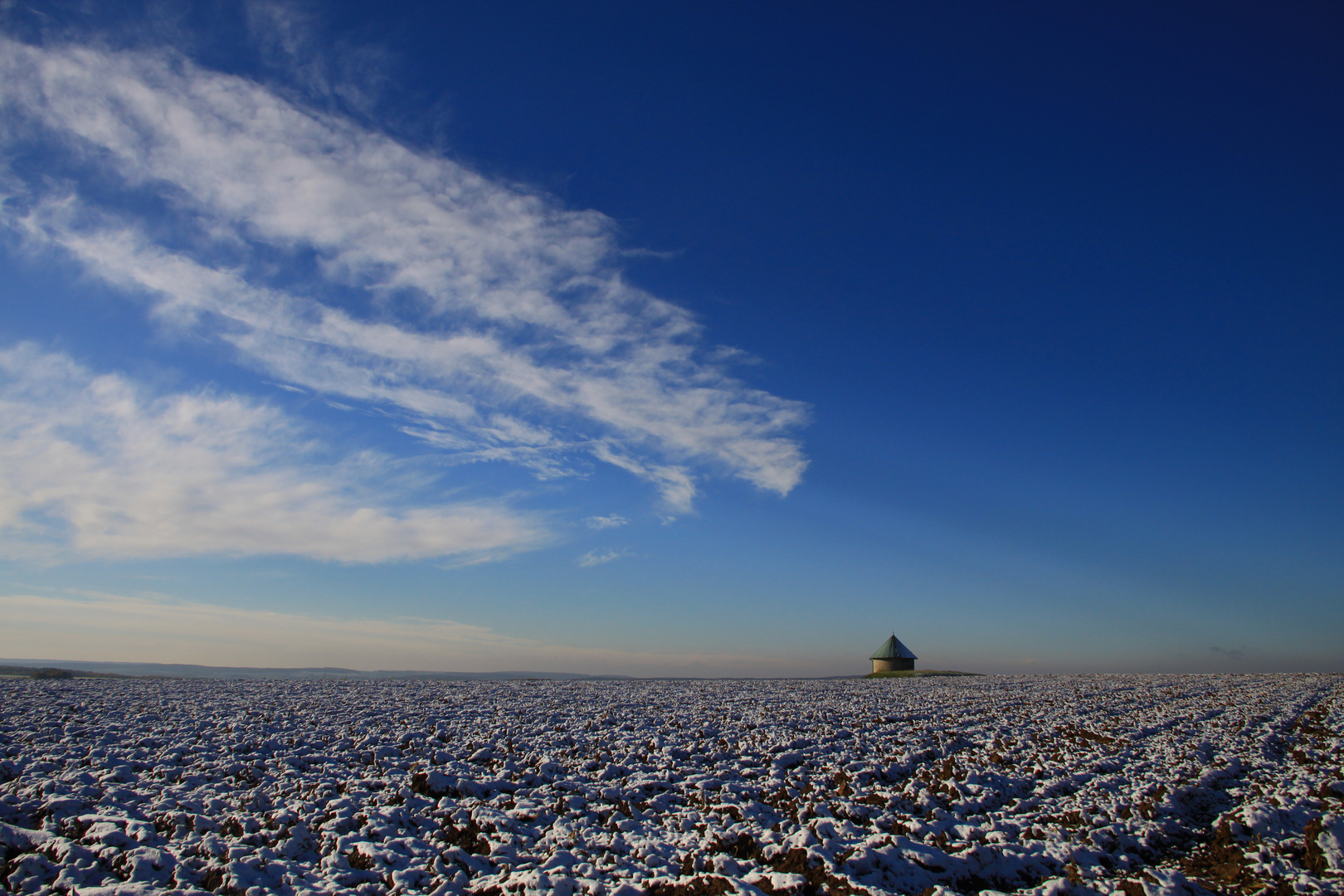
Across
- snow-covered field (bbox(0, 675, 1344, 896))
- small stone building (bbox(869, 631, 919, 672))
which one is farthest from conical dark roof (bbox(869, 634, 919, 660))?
snow-covered field (bbox(0, 675, 1344, 896))

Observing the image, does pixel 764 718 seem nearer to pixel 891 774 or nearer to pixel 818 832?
pixel 891 774

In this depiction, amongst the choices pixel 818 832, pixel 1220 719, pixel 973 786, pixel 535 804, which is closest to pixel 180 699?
pixel 535 804

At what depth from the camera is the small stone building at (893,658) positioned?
74500 mm

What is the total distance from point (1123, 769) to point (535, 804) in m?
14.6

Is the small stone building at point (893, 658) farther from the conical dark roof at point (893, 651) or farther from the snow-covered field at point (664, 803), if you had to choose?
the snow-covered field at point (664, 803)

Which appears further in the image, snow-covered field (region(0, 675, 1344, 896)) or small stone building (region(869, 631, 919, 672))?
small stone building (region(869, 631, 919, 672))

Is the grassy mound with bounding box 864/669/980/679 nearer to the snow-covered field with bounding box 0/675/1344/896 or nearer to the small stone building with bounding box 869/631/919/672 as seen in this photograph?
the small stone building with bounding box 869/631/919/672

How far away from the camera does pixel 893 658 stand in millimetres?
74938

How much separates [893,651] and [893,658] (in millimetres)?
1030

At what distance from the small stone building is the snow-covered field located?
174 feet

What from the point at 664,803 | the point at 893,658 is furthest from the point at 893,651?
the point at 664,803

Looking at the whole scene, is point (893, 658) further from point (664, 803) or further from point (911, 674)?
point (664, 803)

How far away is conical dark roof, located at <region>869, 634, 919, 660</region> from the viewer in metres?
74.9

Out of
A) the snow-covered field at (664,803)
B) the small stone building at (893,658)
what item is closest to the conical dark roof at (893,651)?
the small stone building at (893,658)
